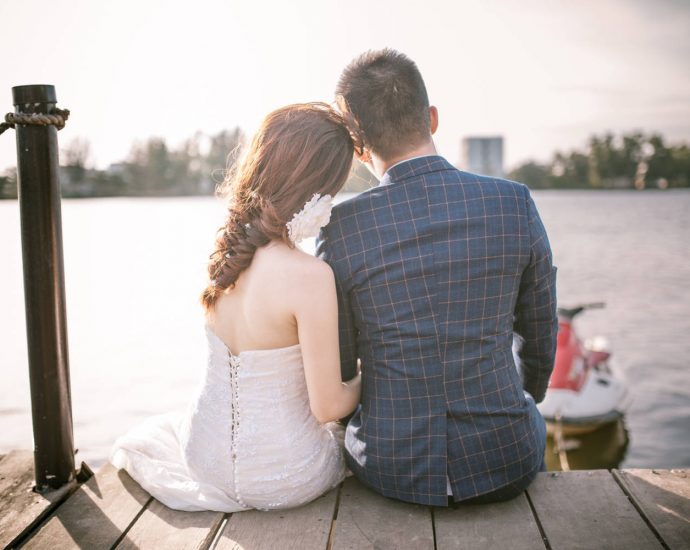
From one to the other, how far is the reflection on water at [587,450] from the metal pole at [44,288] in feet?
19.6

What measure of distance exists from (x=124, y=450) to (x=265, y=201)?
1.28m

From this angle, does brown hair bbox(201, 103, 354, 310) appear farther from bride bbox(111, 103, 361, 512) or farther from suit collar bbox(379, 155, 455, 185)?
suit collar bbox(379, 155, 455, 185)

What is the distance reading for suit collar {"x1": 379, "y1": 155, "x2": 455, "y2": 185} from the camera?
2229 millimetres

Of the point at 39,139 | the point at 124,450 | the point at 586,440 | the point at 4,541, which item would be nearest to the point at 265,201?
the point at 39,139

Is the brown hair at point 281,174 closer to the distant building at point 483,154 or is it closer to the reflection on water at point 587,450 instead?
the reflection on water at point 587,450

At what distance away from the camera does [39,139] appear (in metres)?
2.57

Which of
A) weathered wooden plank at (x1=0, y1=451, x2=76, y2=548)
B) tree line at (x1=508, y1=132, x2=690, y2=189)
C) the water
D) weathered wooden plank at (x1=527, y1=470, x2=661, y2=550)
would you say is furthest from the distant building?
weathered wooden plank at (x1=0, y1=451, x2=76, y2=548)

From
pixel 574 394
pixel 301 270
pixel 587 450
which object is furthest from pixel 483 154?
pixel 301 270

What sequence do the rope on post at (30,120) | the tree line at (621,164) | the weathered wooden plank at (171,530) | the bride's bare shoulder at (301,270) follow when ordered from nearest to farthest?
the bride's bare shoulder at (301,270) → the weathered wooden plank at (171,530) → the rope on post at (30,120) → the tree line at (621,164)

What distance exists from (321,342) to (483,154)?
137 ft

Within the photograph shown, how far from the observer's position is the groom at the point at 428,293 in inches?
86.2

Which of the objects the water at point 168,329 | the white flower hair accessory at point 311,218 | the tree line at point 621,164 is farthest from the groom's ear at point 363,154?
the tree line at point 621,164

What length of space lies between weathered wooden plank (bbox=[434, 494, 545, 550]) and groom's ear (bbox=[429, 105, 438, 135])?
1.35 meters

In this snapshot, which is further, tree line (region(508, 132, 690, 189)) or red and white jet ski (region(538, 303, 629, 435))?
tree line (region(508, 132, 690, 189))
